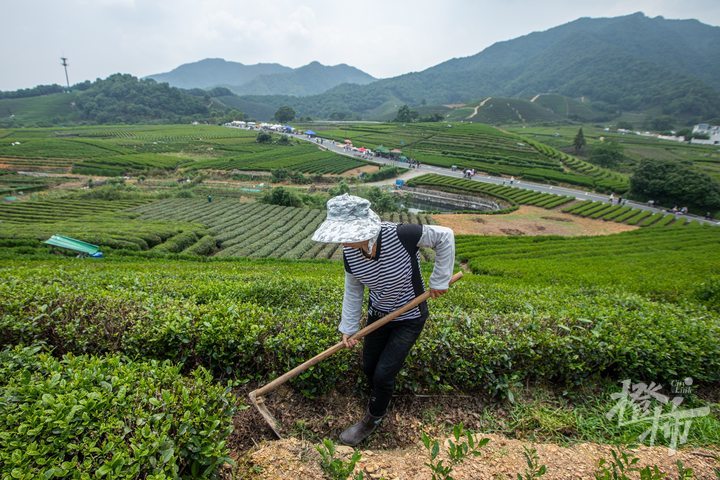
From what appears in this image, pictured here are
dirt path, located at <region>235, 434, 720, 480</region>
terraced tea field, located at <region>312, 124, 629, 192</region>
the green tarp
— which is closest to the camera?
dirt path, located at <region>235, 434, 720, 480</region>

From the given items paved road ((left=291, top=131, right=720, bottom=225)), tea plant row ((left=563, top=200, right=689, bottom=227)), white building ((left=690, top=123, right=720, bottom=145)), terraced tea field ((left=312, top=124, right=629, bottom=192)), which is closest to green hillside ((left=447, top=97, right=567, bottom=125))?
terraced tea field ((left=312, top=124, right=629, bottom=192))

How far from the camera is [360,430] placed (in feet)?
10.4

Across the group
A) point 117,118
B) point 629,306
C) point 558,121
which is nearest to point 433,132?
point 558,121

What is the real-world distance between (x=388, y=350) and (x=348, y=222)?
47.7 inches

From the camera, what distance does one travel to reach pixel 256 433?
305 centimetres

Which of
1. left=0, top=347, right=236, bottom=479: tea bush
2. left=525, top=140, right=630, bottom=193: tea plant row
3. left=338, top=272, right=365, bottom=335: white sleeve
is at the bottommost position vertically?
left=525, top=140, right=630, bottom=193: tea plant row

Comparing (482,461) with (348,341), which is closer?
(482,461)

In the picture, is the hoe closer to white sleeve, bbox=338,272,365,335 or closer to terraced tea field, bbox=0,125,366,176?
white sleeve, bbox=338,272,365,335

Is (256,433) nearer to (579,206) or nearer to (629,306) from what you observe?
(629,306)

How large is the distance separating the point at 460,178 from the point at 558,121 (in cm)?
9133

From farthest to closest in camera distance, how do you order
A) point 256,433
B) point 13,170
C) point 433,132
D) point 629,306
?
point 433,132
point 13,170
point 629,306
point 256,433

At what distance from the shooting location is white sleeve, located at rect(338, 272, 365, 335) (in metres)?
3.19

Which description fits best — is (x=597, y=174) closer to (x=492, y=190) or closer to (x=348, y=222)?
(x=492, y=190)

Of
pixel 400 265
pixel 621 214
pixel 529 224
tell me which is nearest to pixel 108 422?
pixel 400 265
